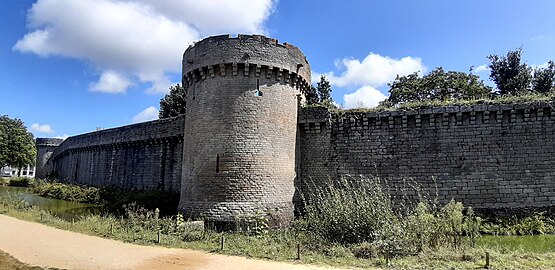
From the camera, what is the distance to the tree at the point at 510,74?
95.0 feet

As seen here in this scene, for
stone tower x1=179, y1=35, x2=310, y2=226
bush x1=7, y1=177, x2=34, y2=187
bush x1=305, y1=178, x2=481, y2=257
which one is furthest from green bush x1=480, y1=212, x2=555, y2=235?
bush x1=7, y1=177, x2=34, y2=187

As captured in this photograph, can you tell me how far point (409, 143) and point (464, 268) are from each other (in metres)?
7.66

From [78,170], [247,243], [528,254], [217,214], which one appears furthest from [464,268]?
[78,170]

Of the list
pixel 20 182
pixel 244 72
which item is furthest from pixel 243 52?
pixel 20 182

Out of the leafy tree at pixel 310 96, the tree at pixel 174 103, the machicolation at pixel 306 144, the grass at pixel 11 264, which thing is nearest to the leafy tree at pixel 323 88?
the leafy tree at pixel 310 96

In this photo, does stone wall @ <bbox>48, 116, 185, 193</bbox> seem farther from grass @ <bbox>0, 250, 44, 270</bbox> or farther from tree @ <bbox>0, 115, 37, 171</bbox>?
tree @ <bbox>0, 115, 37, 171</bbox>

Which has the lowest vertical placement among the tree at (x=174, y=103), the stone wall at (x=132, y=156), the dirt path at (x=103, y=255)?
the dirt path at (x=103, y=255)

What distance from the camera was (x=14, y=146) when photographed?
49688mm

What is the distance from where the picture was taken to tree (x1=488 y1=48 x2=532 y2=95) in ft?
95.0

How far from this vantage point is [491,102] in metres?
14.2

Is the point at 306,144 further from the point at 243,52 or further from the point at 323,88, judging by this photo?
the point at 323,88

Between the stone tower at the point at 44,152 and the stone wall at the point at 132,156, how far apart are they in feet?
51.1

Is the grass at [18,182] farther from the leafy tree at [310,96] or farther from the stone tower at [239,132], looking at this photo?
the stone tower at [239,132]

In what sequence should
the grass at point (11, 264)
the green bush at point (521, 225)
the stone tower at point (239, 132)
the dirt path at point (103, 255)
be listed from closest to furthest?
the grass at point (11, 264) < the dirt path at point (103, 255) < the green bush at point (521, 225) < the stone tower at point (239, 132)
